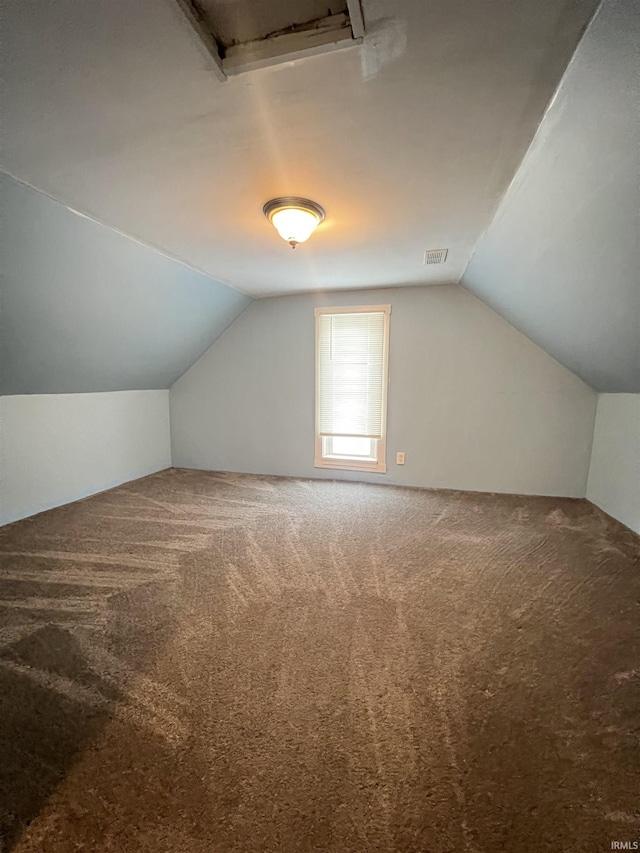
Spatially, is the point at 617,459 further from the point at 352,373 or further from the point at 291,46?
the point at 291,46

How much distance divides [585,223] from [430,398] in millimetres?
2265

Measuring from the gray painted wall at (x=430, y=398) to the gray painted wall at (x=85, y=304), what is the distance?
65cm

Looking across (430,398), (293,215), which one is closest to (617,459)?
(430,398)

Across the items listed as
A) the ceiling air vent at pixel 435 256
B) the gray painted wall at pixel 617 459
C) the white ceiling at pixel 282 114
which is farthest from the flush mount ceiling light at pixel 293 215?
the gray painted wall at pixel 617 459

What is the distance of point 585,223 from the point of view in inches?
69.1

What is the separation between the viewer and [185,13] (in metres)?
1.01

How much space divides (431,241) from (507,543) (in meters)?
2.30

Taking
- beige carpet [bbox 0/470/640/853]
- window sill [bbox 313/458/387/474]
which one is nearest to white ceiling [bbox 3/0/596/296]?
beige carpet [bbox 0/470/640/853]

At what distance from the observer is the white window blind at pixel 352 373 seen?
4.00m

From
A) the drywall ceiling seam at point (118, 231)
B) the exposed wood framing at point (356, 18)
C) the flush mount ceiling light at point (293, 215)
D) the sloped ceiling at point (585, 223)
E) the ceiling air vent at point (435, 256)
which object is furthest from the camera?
the ceiling air vent at point (435, 256)

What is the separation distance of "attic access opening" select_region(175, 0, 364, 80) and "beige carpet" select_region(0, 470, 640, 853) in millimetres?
2237

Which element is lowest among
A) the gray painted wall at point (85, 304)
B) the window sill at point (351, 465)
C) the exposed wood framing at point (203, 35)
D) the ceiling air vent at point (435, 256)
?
the window sill at point (351, 465)

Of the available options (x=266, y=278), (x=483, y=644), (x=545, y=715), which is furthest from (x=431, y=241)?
(x=545, y=715)

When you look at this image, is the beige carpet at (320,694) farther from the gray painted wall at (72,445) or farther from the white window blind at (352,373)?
the white window blind at (352,373)
